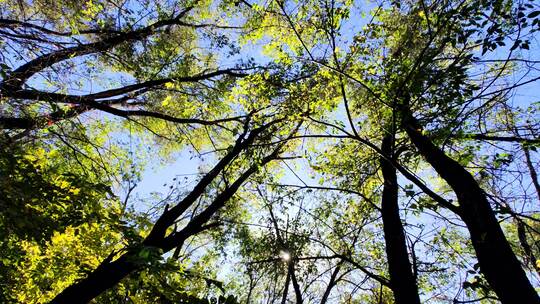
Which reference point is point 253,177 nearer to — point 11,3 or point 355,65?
point 355,65

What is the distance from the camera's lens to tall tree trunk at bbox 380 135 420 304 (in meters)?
4.73

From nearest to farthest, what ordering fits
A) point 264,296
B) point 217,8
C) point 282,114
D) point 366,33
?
1. point 366,33
2. point 282,114
3. point 217,8
4. point 264,296

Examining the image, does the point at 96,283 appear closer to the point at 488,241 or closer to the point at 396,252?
the point at 396,252

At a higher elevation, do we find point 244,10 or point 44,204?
point 244,10

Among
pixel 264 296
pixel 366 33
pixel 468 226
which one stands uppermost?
pixel 366 33

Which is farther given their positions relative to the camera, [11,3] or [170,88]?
[170,88]

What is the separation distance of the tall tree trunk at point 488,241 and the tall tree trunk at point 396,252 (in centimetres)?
81

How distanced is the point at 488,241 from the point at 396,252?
6.99 feet

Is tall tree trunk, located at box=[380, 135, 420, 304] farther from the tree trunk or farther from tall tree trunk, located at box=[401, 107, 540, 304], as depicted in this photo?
the tree trunk

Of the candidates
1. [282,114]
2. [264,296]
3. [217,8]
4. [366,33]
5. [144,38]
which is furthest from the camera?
[264,296]

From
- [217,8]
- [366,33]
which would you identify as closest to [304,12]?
[366,33]

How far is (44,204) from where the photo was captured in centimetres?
392

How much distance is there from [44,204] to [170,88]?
546 cm

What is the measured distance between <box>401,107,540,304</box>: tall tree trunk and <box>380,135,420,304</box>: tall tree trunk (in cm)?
81
